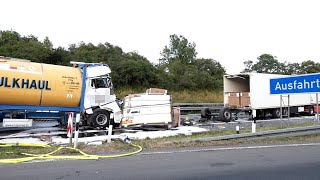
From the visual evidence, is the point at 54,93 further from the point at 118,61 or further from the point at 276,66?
→ the point at 276,66

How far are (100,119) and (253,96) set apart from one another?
10.4m

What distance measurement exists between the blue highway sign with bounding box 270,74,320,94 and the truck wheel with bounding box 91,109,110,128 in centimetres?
773

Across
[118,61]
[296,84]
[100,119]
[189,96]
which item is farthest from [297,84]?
[118,61]

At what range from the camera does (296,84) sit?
16844mm

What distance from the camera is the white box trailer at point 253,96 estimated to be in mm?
23781

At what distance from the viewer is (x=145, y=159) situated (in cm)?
942

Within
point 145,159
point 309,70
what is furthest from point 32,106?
point 309,70

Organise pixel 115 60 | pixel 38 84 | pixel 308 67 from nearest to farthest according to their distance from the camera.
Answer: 1. pixel 38 84
2. pixel 115 60
3. pixel 308 67

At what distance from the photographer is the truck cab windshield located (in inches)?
717

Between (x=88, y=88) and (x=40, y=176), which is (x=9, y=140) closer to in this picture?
(x=88, y=88)

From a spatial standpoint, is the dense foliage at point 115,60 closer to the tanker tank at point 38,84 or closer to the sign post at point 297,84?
the tanker tank at point 38,84

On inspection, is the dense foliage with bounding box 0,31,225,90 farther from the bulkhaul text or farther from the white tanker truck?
the bulkhaul text

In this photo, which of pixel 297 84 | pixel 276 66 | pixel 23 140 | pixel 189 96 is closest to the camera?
pixel 23 140

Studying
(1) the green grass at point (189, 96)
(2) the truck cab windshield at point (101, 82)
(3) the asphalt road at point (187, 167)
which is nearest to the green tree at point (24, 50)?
(1) the green grass at point (189, 96)
